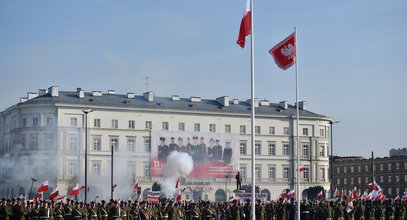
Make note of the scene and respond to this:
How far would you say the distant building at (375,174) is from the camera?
106438mm

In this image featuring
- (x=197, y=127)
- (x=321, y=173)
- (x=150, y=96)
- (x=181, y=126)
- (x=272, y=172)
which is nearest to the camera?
(x=181, y=126)

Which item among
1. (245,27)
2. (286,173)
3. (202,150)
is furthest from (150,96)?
(245,27)

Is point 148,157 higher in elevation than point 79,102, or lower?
lower

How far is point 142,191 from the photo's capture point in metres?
86.1

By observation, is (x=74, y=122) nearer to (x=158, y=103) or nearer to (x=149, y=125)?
(x=149, y=125)

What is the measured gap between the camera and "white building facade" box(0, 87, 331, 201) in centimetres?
8219

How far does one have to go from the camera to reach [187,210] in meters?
39.9

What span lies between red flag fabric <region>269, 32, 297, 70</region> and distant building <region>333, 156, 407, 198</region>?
7343cm

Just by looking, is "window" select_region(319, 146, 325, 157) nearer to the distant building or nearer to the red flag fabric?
the distant building

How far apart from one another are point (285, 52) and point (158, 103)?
205ft

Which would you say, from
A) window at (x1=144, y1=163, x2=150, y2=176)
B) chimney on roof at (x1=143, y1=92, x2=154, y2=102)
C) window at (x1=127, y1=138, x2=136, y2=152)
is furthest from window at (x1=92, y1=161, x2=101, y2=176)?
chimney on roof at (x1=143, y1=92, x2=154, y2=102)

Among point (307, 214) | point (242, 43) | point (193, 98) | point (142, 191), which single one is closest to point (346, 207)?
point (307, 214)

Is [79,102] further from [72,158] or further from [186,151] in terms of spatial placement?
[186,151]

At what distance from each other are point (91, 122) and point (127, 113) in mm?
4873
